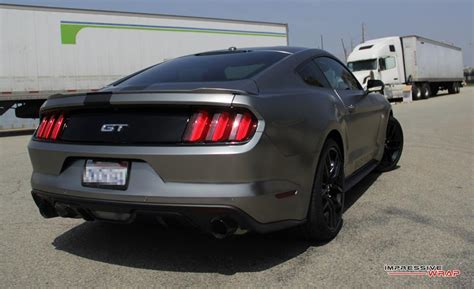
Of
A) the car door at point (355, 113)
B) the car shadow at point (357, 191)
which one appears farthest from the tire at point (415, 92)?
the car door at point (355, 113)

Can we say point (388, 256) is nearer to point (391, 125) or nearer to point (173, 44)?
point (391, 125)

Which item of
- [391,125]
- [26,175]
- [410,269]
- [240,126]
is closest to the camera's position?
[240,126]

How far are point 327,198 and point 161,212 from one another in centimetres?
139

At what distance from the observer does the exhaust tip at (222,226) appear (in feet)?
9.45

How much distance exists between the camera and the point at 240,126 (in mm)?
2863

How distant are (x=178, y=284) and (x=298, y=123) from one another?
4.20ft

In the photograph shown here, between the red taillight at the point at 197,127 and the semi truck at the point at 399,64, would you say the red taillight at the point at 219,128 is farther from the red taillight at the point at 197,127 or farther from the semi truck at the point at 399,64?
the semi truck at the point at 399,64

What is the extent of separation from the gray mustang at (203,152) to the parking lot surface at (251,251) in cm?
32

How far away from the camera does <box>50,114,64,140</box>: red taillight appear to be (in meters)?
3.42

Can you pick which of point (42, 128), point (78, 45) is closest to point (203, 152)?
point (42, 128)

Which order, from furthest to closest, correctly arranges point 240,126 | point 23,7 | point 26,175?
1. point 23,7
2. point 26,175
3. point 240,126

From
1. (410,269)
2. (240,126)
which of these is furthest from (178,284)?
(410,269)

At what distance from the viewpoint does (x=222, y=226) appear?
2.90 m

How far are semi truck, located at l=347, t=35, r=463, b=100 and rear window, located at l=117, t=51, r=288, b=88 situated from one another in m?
21.4
